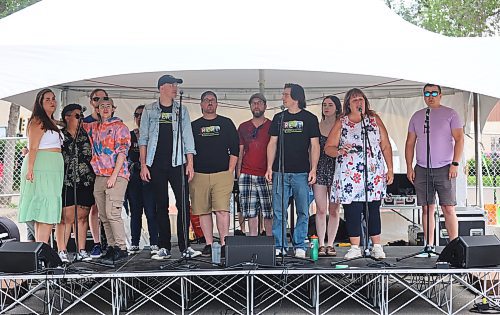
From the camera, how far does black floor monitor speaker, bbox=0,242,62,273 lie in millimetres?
4988

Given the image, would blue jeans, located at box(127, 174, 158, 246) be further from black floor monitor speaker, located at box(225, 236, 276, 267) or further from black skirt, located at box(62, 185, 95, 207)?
black floor monitor speaker, located at box(225, 236, 276, 267)

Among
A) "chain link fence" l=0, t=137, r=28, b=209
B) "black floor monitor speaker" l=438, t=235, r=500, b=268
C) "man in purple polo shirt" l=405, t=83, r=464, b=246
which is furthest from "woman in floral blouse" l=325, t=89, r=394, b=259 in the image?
"chain link fence" l=0, t=137, r=28, b=209

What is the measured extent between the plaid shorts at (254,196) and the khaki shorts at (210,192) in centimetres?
25

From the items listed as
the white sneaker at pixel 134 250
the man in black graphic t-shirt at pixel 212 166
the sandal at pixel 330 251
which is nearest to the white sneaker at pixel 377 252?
the sandal at pixel 330 251

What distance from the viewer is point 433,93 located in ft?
19.2

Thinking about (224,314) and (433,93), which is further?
(433,93)

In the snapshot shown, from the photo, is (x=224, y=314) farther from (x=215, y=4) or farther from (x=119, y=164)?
(x=215, y=4)

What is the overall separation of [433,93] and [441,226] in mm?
2189

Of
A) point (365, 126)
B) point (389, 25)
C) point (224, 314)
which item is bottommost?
point (224, 314)

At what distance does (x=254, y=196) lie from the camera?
611cm

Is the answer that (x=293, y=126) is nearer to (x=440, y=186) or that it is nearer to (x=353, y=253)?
(x=353, y=253)

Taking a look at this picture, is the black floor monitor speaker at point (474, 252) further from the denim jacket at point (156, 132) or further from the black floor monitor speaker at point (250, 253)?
the denim jacket at point (156, 132)

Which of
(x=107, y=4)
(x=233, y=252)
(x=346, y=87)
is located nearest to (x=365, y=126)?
(x=233, y=252)

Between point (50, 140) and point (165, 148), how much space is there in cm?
88
